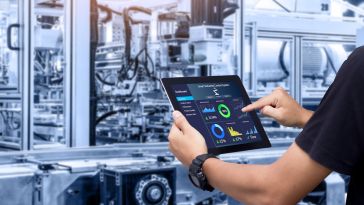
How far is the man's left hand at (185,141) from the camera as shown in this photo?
1.41 metres

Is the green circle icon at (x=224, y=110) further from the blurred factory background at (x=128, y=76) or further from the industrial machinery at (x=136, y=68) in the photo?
the industrial machinery at (x=136, y=68)

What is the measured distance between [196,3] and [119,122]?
272 cm

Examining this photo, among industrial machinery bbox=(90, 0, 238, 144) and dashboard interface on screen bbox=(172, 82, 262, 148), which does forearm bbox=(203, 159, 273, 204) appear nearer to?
dashboard interface on screen bbox=(172, 82, 262, 148)

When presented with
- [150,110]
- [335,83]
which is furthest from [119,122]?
[335,83]

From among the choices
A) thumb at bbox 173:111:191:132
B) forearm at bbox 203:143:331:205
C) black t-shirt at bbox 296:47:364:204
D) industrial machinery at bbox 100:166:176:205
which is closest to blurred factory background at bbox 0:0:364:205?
industrial machinery at bbox 100:166:176:205

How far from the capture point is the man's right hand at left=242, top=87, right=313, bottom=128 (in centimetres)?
174

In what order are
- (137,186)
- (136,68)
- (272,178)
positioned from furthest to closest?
(136,68) < (137,186) < (272,178)

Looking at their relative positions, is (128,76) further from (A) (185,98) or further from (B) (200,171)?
(B) (200,171)

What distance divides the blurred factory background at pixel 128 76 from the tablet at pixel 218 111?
557mm

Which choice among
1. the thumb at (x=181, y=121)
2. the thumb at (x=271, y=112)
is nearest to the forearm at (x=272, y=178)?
the thumb at (x=181, y=121)

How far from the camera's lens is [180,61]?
5148 mm

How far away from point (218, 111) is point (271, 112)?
0.24 meters

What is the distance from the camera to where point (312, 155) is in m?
1.17

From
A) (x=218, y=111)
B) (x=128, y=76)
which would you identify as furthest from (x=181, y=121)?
(x=128, y=76)
